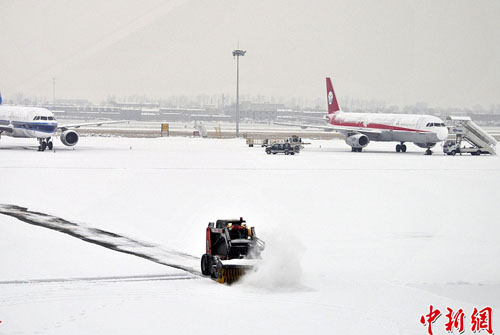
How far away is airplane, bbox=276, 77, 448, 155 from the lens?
83.7 metres

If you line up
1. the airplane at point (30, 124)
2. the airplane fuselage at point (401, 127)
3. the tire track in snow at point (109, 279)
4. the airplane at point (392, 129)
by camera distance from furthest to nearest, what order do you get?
the airplane at point (392, 129) → the airplane fuselage at point (401, 127) → the airplane at point (30, 124) → the tire track in snow at point (109, 279)

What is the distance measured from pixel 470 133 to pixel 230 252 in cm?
7339

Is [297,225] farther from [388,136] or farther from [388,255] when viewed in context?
[388,136]

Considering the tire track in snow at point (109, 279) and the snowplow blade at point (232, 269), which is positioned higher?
the snowplow blade at point (232, 269)

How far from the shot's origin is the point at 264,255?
66.3 feet

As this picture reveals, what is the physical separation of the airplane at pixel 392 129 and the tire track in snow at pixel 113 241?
2362 inches

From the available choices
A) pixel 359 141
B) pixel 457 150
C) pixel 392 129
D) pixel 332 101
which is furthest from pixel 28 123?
pixel 457 150

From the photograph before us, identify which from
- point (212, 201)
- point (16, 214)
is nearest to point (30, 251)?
point (16, 214)

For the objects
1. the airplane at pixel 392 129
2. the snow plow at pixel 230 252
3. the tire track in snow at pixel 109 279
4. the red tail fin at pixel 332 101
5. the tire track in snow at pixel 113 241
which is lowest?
the tire track in snow at pixel 113 241

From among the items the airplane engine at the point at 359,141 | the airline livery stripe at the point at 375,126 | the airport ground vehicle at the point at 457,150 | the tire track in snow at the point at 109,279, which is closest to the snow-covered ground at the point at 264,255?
the tire track in snow at the point at 109,279

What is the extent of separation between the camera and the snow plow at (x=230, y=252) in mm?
19344

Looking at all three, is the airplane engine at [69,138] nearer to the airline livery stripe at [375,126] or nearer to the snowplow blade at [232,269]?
the airline livery stripe at [375,126]

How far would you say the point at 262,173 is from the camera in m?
54.2

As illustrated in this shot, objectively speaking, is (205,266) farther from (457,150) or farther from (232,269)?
(457,150)
